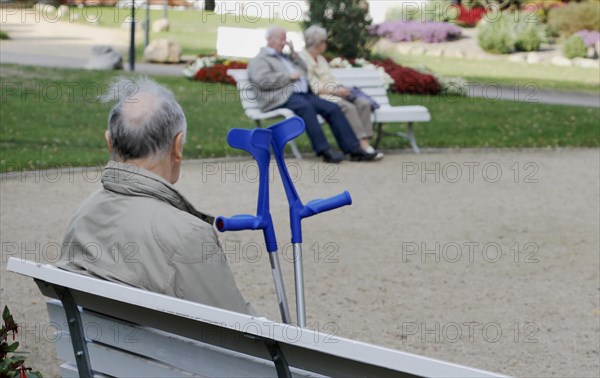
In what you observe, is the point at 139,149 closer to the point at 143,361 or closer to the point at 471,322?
the point at 143,361

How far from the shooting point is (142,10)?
139ft

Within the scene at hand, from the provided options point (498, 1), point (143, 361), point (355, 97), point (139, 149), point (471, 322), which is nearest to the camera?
point (143, 361)

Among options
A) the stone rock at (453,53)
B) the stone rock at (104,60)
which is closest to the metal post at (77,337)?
the stone rock at (104,60)

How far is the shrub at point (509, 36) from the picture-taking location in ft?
98.5

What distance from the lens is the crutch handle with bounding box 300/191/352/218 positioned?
332 centimetres

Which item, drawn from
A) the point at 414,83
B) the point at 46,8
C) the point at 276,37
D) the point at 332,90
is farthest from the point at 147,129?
the point at 46,8

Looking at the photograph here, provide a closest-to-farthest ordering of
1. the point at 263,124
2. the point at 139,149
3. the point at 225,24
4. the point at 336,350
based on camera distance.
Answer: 1. the point at 336,350
2. the point at 139,149
3. the point at 263,124
4. the point at 225,24

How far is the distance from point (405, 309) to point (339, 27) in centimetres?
1736

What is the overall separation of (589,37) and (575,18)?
101 inches

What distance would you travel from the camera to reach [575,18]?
32.8m

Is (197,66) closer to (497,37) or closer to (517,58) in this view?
(517,58)

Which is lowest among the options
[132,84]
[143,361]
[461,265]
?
[461,265]

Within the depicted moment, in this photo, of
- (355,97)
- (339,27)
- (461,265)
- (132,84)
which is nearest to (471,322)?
(461,265)

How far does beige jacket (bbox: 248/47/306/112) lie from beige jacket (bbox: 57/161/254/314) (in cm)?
819
